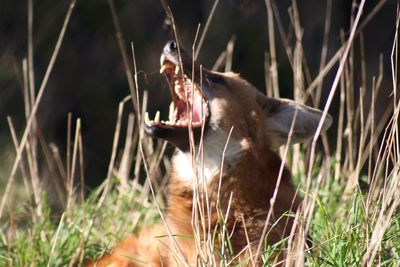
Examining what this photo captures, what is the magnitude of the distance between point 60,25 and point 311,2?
3.00m

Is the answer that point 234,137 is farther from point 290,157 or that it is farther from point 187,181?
point 290,157

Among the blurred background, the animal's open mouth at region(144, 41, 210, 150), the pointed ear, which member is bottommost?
the blurred background

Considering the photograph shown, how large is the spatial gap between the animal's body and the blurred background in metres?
5.31

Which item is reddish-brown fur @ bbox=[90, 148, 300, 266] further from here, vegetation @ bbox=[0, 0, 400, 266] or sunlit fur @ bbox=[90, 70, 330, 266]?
vegetation @ bbox=[0, 0, 400, 266]

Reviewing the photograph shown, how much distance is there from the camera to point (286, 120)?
16.5 feet

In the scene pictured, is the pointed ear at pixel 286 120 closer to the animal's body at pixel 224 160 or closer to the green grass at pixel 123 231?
the animal's body at pixel 224 160

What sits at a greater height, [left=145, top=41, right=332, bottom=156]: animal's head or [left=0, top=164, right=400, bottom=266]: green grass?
[left=145, top=41, right=332, bottom=156]: animal's head

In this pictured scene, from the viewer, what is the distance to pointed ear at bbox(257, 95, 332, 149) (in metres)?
4.96

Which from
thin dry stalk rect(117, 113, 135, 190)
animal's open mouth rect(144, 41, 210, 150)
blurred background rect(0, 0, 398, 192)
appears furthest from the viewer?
blurred background rect(0, 0, 398, 192)

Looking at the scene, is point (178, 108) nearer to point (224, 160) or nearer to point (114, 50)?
point (224, 160)

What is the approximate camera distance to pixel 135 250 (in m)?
4.59

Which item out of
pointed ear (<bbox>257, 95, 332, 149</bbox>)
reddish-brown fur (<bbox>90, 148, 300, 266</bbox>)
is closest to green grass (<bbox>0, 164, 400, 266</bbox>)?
reddish-brown fur (<bbox>90, 148, 300, 266</bbox>)

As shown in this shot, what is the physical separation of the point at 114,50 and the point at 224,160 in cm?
763

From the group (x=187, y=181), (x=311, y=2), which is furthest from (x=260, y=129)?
(x=311, y=2)
